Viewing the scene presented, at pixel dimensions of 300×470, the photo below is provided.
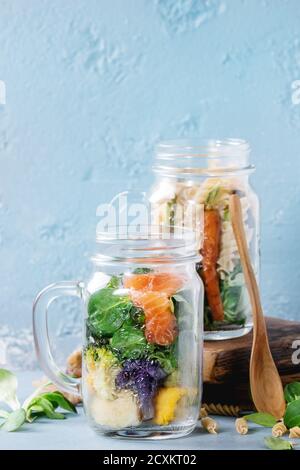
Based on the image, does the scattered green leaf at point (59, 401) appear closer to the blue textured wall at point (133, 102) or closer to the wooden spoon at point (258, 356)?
the wooden spoon at point (258, 356)

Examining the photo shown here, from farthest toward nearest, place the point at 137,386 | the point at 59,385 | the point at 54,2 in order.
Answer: the point at 54,2
the point at 59,385
the point at 137,386

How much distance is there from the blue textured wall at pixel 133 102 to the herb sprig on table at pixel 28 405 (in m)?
0.39

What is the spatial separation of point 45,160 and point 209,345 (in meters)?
0.52

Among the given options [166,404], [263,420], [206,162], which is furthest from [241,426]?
[206,162]

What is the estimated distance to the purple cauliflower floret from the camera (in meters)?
1.21

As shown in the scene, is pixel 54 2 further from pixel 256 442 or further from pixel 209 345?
pixel 256 442

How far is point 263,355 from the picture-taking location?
4.46ft

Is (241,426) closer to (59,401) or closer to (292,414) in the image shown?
(292,414)

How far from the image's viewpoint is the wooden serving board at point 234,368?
4.45 ft

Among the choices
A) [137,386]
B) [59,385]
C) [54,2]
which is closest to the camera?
[137,386]

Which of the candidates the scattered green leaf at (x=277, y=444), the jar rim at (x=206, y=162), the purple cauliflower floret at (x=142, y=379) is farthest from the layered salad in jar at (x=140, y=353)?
the jar rim at (x=206, y=162)

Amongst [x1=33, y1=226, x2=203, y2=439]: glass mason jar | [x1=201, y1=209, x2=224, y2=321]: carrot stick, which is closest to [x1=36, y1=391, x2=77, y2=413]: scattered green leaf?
[x1=33, y1=226, x2=203, y2=439]: glass mason jar

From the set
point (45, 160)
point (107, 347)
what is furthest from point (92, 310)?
point (45, 160)

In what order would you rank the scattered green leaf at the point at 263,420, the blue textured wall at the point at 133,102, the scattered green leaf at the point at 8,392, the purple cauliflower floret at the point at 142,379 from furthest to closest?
the blue textured wall at the point at 133,102 < the scattered green leaf at the point at 8,392 < the scattered green leaf at the point at 263,420 < the purple cauliflower floret at the point at 142,379
